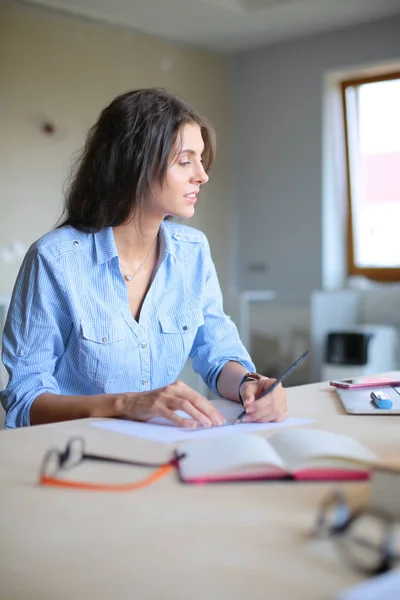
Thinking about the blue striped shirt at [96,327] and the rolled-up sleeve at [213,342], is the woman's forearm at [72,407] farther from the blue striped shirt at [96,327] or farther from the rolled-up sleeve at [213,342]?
the rolled-up sleeve at [213,342]

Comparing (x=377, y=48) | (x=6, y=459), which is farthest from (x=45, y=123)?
(x=6, y=459)

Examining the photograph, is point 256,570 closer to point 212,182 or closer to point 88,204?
point 88,204

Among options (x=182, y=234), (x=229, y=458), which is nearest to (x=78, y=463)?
(x=229, y=458)

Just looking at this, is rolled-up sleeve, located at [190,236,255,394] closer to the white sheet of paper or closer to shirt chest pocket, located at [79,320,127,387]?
shirt chest pocket, located at [79,320,127,387]

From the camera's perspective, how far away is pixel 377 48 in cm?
542

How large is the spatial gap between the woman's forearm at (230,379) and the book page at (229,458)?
0.61 m

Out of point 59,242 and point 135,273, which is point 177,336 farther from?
point 59,242

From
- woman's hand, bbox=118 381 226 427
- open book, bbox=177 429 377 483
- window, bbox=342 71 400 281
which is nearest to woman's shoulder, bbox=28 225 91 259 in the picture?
woman's hand, bbox=118 381 226 427

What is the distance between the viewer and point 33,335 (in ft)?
5.49

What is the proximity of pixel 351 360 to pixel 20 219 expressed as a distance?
232 cm

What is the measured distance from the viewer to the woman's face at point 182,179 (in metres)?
1.86

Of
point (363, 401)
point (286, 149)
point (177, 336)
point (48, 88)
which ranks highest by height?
point (48, 88)

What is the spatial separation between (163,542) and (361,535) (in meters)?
0.20

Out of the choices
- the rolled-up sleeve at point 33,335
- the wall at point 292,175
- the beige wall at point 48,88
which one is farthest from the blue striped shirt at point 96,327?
the wall at point 292,175
